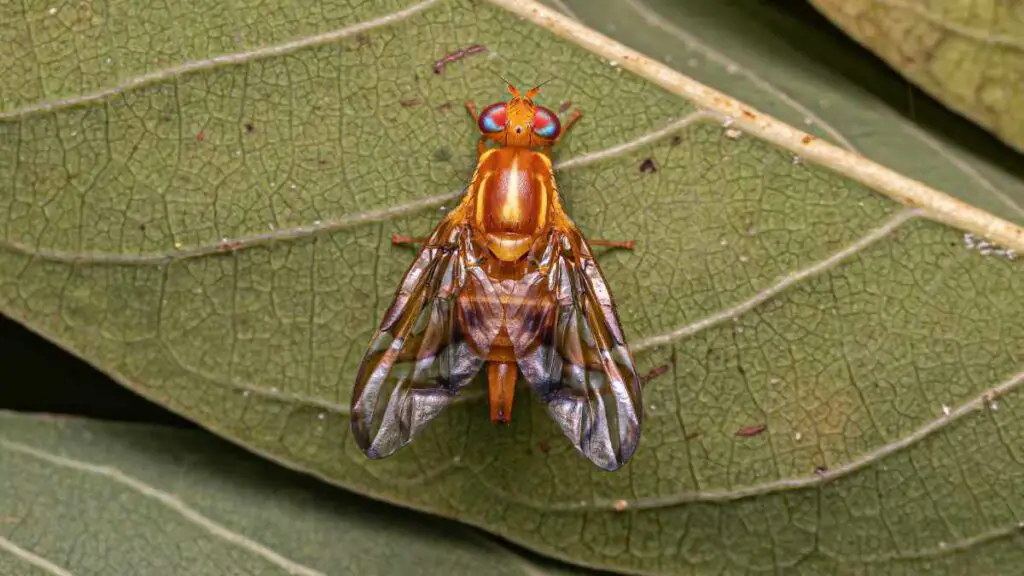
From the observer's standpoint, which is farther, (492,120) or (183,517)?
(183,517)

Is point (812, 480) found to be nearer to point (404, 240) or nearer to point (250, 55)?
point (404, 240)

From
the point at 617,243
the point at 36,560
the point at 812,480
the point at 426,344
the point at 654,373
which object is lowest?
the point at 36,560

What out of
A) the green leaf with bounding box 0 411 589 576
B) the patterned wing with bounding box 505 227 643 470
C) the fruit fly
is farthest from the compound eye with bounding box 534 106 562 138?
the green leaf with bounding box 0 411 589 576

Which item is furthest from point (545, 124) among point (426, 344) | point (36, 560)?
point (36, 560)

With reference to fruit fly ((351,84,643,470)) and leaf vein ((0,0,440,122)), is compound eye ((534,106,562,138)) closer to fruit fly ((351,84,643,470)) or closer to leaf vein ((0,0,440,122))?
fruit fly ((351,84,643,470))

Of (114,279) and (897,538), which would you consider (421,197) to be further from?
(897,538)

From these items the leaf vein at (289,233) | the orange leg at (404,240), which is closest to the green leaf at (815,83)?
the leaf vein at (289,233)

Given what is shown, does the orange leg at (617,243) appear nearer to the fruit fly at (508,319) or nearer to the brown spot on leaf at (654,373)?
the fruit fly at (508,319)
